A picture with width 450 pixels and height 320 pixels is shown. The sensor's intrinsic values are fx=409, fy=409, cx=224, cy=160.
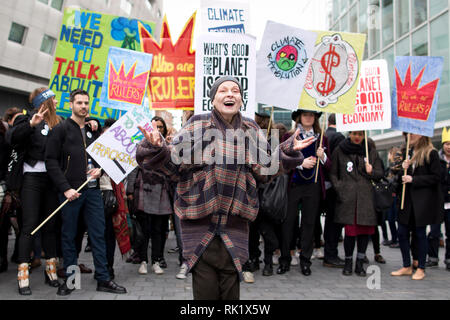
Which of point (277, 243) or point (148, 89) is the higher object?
point (148, 89)

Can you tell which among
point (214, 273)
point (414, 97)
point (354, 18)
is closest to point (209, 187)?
point (214, 273)

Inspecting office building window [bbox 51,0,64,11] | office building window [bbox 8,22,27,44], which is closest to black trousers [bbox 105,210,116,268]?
office building window [bbox 8,22,27,44]

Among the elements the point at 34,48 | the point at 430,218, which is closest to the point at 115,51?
the point at 430,218

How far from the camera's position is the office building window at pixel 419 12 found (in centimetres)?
1766

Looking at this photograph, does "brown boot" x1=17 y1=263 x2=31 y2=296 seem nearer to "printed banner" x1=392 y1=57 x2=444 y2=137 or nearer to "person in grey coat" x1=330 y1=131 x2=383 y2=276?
"person in grey coat" x1=330 y1=131 x2=383 y2=276

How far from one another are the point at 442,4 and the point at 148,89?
15107 mm

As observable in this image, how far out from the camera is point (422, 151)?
6.09 m

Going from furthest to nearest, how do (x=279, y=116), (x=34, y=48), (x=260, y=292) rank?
(x=279, y=116), (x=34, y=48), (x=260, y=292)

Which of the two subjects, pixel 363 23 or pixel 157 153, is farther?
pixel 363 23

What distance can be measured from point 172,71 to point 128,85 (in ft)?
2.13

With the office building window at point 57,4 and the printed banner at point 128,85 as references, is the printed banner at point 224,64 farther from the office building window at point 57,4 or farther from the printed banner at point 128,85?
the office building window at point 57,4
